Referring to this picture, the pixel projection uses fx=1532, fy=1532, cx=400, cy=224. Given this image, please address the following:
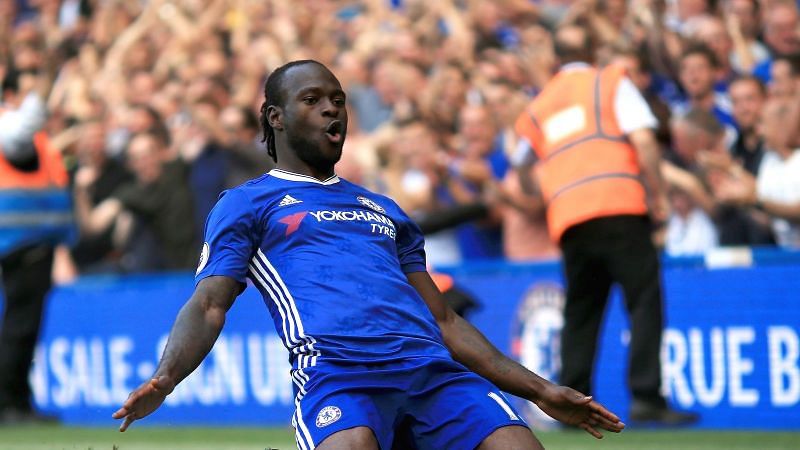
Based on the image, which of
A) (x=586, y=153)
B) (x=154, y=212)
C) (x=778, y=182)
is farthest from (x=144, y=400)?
(x=154, y=212)

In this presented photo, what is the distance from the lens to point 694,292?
10.3 m

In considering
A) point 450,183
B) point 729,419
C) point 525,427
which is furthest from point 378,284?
Answer: point 450,183

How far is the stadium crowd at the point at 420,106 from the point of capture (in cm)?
1070

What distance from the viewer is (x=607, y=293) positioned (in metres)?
9.65

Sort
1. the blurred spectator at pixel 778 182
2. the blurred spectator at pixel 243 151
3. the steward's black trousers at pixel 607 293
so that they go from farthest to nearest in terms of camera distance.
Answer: the blurred spectator at pixel 243 151 < the blurred spectator at pixel 778 182 < the steward's black trousers at pixel 607 293

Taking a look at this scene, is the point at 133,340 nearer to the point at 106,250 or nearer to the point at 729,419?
Result: the point at 106,250

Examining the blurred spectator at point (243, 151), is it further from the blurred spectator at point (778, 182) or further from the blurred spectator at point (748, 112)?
the blurred spectator at point (778, 182)

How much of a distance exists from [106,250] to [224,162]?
2.43 m

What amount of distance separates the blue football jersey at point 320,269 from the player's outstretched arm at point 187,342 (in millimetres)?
68

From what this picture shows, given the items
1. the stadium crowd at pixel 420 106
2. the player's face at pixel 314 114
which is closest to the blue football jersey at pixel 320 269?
the player's face at pixel 314 114

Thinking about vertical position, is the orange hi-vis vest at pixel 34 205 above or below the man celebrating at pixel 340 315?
above

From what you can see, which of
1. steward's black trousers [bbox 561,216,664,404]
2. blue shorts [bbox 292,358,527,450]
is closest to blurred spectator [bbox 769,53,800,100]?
steward's black trousers [bbox 561,216,664,404]

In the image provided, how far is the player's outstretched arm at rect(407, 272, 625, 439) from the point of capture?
199 inches

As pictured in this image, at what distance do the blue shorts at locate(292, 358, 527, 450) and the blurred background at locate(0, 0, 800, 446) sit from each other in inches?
202
